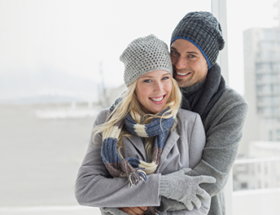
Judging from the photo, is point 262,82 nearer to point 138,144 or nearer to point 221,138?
point 221,138

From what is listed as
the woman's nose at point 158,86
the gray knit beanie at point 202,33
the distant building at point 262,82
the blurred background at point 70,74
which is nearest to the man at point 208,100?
the gray knit beanie at point 202,33

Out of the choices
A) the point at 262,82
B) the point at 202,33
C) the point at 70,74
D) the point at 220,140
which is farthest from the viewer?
the point at 262,82

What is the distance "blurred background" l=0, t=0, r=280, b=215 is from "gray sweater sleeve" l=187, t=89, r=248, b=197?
1051mm

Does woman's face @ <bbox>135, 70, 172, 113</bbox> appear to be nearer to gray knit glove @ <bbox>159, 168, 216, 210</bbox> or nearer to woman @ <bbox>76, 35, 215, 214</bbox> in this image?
woman @ <bbox>76, 35, 215, 214</bbox>

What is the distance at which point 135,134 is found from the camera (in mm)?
1275

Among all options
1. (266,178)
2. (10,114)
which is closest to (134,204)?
(10,114)

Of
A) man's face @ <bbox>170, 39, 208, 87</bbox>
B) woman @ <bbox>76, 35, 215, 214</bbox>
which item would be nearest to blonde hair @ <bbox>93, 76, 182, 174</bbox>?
woman @ <bbox>76, 35, 215, 214</bbox>

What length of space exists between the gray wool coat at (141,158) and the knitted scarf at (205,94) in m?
0.11

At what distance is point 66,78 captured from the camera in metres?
2.51

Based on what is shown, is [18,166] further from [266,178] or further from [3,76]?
[266,178]

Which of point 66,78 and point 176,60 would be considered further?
point 66,78

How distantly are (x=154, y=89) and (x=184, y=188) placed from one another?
0.47m

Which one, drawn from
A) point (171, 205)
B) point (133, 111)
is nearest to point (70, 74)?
point (133, 111)

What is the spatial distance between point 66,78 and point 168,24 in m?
1.08
